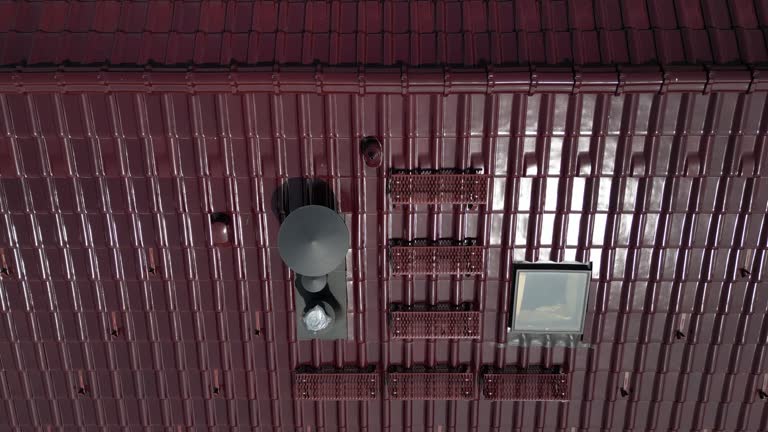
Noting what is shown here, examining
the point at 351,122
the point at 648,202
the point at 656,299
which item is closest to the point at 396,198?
the point at 351,122

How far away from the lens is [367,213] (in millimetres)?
4035

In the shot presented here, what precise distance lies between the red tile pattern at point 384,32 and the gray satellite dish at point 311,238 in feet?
3.63

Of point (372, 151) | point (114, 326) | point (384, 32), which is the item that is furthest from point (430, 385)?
point (384, 32)

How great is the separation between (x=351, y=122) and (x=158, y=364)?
2757 millimetres

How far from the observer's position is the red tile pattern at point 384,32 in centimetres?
368

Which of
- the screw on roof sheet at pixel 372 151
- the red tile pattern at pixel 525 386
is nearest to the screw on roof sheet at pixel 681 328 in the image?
the red tile pattern at pixel 525 386

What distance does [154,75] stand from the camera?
3660 mm

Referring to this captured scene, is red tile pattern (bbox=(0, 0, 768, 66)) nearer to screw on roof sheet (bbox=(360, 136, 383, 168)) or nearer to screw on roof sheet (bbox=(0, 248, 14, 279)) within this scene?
screw on roof sheet (bbox=(360, 136, 383, 168))

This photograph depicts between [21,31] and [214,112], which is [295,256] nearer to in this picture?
[214,112]

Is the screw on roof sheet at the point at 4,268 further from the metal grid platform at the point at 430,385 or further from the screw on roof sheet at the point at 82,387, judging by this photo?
the metal grid platform at the point at 430,385

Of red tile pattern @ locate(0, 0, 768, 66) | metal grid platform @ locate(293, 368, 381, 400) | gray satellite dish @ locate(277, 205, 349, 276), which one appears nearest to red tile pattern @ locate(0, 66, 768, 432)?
metal grid platform @ locate(293, 368, 381, 400)

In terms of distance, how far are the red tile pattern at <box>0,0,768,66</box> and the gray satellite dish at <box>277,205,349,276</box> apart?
3.63ft

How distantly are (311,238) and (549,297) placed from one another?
202cm

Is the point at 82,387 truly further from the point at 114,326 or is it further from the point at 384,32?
the point at 384,32
